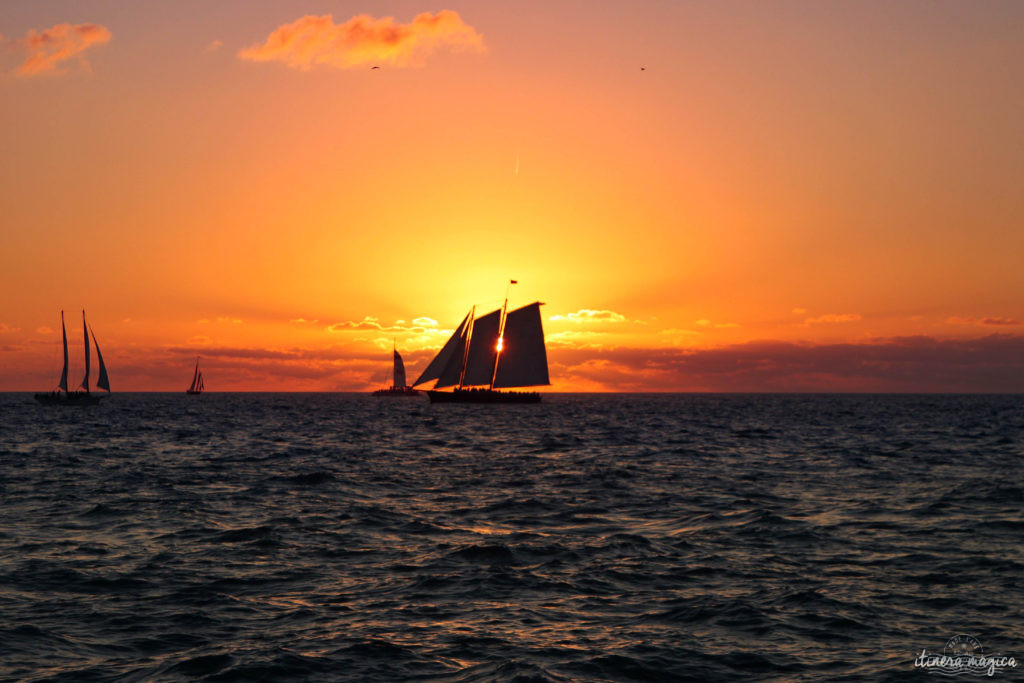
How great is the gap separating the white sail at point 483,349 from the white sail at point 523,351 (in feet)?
5.57

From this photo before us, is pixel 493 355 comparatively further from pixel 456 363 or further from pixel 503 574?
pixel 503 574

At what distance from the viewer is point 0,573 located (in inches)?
695

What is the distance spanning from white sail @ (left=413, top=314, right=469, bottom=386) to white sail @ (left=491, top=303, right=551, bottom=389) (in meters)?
7.42

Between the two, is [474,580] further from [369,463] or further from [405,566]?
[369,463]

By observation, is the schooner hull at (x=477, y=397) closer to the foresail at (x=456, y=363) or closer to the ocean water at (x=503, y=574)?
the foresail at (x=456, y=363)

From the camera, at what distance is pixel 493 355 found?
140m

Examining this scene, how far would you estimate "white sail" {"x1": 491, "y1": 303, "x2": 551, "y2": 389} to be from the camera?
442ft

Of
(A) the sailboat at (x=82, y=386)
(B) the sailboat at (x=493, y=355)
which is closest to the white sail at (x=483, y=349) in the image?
(B) the sailboat at (x=493, y=355)

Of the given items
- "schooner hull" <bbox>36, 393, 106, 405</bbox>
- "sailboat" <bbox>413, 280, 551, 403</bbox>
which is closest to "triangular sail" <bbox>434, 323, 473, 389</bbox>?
"sailboat" <bbox>413, 280, 551, 403</bbox>

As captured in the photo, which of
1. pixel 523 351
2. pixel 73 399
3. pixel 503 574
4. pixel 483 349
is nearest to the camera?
pixel 503 574

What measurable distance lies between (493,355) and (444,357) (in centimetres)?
863

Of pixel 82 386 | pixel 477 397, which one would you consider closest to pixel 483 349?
pixel 477 397

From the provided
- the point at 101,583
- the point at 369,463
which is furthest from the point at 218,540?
the point at 369,463

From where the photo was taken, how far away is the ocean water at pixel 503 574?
41.8 feet
